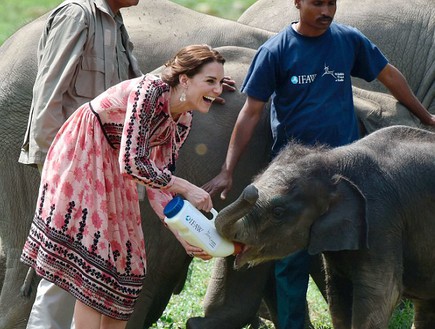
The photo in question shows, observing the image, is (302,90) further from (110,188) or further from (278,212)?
(110,188)

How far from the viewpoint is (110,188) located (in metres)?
5.98

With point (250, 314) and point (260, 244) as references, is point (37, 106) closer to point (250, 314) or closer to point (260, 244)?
point (260, 244)

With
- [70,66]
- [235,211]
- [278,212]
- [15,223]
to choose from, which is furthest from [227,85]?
[235,211]

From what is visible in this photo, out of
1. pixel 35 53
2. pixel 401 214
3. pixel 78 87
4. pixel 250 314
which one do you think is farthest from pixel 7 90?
pixel 401 214

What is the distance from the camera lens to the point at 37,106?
6.55m

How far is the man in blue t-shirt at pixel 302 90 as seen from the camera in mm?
6746

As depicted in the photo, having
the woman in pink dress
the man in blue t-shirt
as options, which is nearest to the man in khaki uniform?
the woman in pink dress

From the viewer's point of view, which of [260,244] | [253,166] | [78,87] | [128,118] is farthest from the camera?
[253,166]

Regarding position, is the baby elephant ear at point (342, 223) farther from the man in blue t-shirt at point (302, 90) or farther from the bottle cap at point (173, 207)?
the bottle cap at point (173, 207)

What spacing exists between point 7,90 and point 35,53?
29cm

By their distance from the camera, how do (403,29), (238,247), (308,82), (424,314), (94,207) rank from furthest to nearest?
(403,29) < (424,314) < (308,82) < (238,247) < (94,207)

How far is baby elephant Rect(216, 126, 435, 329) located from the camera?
20.4 feet

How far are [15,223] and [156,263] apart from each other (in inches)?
38.6

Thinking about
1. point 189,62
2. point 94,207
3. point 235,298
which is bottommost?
point 235,298
